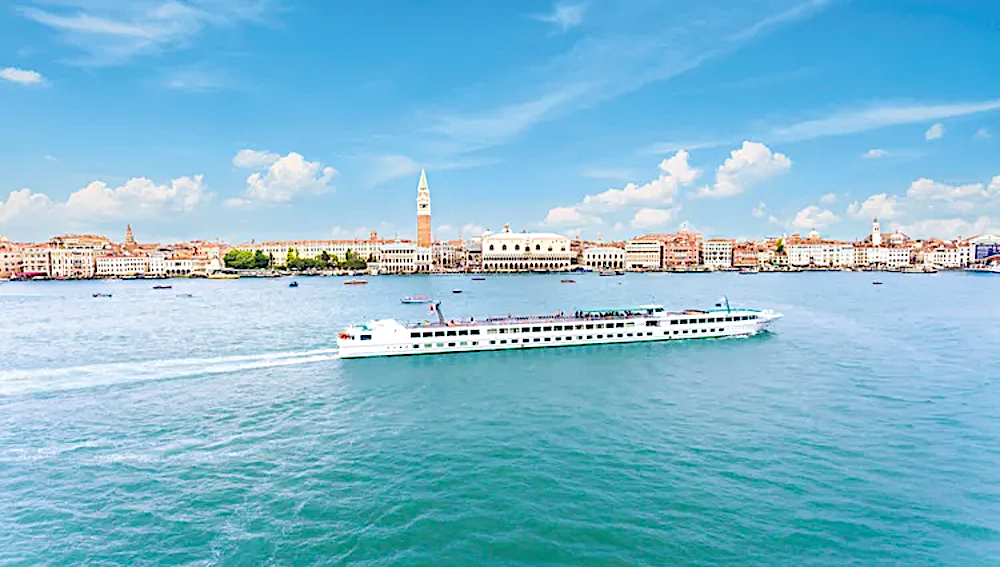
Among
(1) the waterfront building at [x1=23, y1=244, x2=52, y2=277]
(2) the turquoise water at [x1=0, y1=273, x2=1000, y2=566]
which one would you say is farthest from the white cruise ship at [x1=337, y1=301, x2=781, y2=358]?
(1) the waterfront building at [x1=23, y1=244, x2=52, y2=277]

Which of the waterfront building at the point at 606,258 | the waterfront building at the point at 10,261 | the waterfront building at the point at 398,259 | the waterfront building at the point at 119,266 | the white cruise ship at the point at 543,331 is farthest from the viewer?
the waterfront building at the point at 606,258

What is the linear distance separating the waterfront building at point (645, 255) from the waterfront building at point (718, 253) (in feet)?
34.9

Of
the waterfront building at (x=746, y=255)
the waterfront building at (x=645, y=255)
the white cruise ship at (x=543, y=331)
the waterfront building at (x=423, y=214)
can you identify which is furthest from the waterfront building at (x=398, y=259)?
the white cruise ship at (x=543, y=331)

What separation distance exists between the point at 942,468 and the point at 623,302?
3722 cm

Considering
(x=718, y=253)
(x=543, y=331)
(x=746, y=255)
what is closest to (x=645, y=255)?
(x=718, y=253)

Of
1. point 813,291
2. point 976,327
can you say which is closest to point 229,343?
point 976,327

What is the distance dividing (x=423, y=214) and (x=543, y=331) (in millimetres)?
105525

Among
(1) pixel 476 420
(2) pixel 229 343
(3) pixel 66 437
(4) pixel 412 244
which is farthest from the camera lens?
(4) pixel 412 244

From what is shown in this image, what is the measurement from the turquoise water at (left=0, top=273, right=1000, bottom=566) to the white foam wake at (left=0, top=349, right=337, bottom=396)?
185 millimetres

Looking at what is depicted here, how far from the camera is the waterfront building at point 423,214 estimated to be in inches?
5089

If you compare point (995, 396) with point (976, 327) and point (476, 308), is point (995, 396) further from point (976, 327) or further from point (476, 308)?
point (476, 308)

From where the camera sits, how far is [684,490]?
38.0ft

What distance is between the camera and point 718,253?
131 metres

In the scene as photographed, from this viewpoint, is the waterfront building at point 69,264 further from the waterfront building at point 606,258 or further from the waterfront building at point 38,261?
the waterfront building at point 606,258
